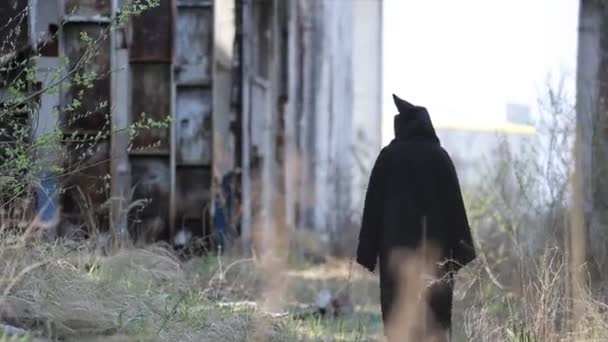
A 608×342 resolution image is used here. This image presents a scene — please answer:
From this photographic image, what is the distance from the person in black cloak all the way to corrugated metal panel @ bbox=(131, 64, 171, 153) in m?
5.34

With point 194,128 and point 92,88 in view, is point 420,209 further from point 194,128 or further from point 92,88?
point 194,128

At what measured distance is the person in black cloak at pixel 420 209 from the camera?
695 centimetres

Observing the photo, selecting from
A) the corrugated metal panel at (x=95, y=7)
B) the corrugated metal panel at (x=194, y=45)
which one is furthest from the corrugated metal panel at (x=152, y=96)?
the corrugated metal panel at (x=95, y=7)

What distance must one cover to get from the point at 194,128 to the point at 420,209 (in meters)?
6.26

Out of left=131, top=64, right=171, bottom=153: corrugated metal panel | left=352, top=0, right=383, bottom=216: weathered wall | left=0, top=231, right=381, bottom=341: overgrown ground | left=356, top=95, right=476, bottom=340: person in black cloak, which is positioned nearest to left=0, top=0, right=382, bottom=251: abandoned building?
left=131, top=64, right=171, bottom=153: corrugated metal panel

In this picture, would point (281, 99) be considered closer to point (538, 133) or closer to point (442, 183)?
point (538, 133)

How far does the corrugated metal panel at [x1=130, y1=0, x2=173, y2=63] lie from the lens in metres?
11.9

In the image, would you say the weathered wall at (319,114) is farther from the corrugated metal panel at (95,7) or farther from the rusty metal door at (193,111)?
the corrugated metal panel at (95,7)

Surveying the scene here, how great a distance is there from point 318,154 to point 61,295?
17639mm

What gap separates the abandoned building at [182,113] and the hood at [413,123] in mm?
1834

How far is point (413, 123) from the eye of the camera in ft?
23.1

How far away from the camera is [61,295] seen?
6125 mm

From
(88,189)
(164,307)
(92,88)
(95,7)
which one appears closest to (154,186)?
(88,189)

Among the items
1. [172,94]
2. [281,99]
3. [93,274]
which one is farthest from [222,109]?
[93,274]
